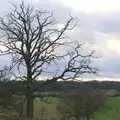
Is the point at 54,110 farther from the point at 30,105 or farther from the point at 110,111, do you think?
the point at 110,111

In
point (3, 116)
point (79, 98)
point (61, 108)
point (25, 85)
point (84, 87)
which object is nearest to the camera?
point (3, 116)

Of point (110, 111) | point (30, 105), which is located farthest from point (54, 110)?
point (110, 111)

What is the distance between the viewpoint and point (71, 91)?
68.9 metres

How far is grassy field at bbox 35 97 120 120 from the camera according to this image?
5647 cm

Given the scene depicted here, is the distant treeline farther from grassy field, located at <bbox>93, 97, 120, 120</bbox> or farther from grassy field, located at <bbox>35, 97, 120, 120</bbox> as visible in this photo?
grassy field, located at <bbox>93, 97, 120, 120</bbox>

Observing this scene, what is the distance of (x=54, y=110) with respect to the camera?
61656 millimetres

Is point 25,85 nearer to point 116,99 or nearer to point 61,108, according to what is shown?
point 61,108

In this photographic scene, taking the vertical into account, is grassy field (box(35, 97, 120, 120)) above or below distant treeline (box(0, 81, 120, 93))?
below

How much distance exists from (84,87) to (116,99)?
23057 millimetres

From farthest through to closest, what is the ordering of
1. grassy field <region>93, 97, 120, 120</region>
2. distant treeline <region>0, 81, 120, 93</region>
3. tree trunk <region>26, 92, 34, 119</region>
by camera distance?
grassy field <region>93, 97, 120, 120</region> < tree trunk <region>26, 92, 34, 119</region> < distant treeline <region>0, 81, 120, 93</region>

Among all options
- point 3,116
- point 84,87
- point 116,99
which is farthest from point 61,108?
point 116,99

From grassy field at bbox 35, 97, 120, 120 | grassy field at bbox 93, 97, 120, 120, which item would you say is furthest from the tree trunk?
grassy field at bbox 93, 97, 120, 120

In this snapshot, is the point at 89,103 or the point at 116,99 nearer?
the point at 89,103

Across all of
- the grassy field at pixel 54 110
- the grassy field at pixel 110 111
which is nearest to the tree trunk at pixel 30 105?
the grassy field at pixel 54 110
